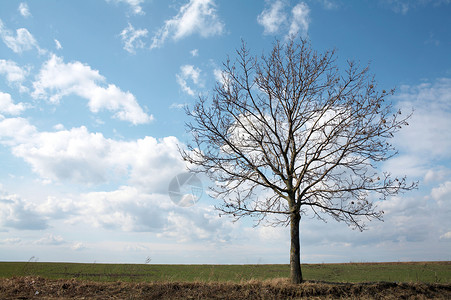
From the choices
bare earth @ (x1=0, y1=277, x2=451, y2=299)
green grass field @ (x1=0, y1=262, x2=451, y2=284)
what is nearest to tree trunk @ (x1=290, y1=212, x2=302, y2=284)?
bare earth @ (x1=0, y1=277, x2=451, y2=299)

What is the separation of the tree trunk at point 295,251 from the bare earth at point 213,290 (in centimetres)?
43

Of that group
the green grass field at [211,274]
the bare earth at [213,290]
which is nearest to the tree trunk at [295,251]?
the bare earth at [213,290]

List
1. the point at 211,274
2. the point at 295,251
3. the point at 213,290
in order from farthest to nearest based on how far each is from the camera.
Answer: the point at 211,274
the point at 295,251
the point at 213,290

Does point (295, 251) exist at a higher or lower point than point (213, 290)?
higher

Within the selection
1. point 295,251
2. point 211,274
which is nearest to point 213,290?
point 211,274

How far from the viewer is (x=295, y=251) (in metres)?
12.1

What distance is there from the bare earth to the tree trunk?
43cm

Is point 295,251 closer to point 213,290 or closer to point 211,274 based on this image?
point 213,290

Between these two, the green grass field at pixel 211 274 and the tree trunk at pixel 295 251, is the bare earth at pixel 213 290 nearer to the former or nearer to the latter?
the tree trunk at pixel 295 251

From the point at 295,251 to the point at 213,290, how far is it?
368cm

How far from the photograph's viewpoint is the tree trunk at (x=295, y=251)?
38.6 feet

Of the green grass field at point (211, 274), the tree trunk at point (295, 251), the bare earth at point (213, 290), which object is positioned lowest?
the green grass field at point (211, 274)

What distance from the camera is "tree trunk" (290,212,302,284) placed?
38.6ft

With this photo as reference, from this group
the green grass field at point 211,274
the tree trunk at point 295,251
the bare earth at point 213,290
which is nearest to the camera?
the bare earth at point 213,290
